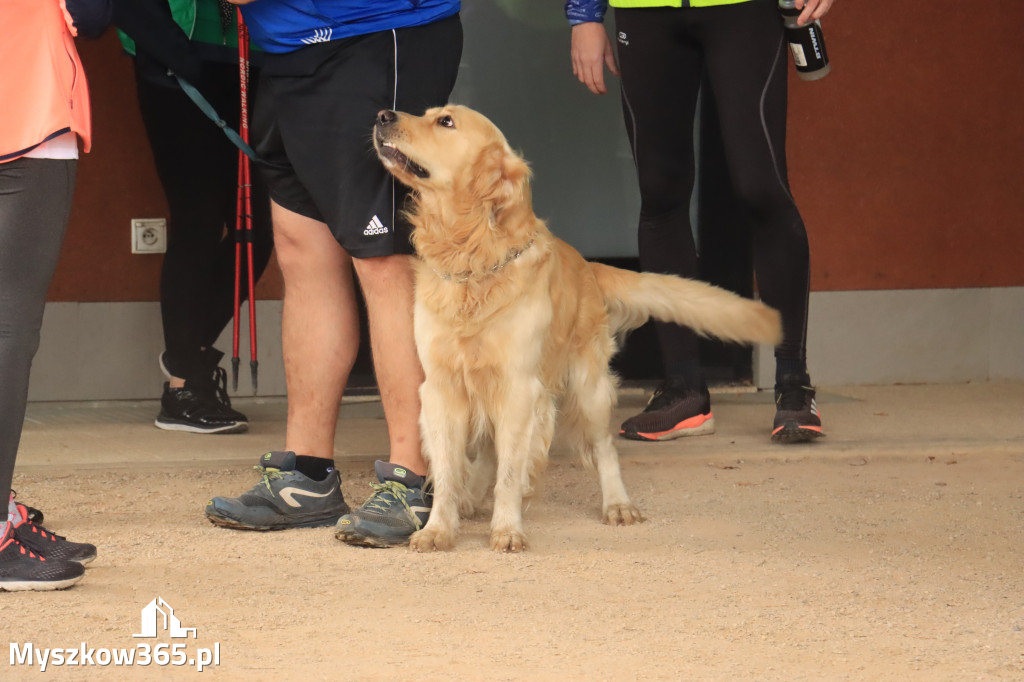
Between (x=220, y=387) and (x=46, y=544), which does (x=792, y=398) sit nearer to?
(x=220, y=387)

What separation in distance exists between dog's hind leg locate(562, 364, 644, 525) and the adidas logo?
704 millimetres

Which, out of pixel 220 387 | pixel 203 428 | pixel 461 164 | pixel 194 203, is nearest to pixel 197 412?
pixel 203 428

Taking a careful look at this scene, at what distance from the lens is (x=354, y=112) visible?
3.02 metres

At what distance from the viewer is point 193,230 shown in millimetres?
4340

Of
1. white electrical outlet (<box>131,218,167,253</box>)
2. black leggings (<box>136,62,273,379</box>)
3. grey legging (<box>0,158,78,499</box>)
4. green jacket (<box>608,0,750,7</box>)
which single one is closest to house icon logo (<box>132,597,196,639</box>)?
grey legging (<box>0,158,78,499</box>)

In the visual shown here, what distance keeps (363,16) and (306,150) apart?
1.18ft

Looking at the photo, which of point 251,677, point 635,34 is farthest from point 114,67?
point 251,677

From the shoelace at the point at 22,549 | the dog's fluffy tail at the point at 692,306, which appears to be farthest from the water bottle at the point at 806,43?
the shoelace at the point at 22,549

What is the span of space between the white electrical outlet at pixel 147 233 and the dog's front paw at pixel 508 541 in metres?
2.59

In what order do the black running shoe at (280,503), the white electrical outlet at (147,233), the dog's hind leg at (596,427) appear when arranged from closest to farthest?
the black running shoe at (280,503)
the dog's hind leg at (596,427)
the white electrical outlet at (147,233)

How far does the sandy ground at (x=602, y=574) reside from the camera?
→ 219 centimetres

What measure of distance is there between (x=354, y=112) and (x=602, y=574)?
4.20ft

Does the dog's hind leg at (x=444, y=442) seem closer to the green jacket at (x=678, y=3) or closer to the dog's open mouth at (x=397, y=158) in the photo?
the dog's open mouth at (x=397, y=158)

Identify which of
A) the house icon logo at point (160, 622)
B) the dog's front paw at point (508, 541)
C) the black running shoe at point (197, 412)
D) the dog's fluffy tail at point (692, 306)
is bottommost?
the black running shoe at point (197, 412)
